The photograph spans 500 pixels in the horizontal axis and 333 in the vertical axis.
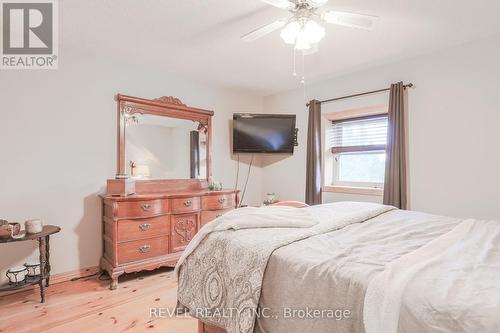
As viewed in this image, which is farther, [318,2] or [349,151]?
[349,151]

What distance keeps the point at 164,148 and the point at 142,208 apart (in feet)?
2.95

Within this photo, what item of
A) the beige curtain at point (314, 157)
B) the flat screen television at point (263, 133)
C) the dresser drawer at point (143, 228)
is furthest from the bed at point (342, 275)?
the flat screen television at point (263, 133)

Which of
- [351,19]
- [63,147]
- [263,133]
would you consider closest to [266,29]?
[351,19]

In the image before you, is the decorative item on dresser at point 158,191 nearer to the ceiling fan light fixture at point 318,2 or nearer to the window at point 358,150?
the window at point 358,150

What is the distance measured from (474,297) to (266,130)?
3.23 m

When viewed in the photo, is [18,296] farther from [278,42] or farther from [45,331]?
[278,42]

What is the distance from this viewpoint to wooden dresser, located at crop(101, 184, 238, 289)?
2523 millimetres

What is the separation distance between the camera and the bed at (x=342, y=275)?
0.79 meters

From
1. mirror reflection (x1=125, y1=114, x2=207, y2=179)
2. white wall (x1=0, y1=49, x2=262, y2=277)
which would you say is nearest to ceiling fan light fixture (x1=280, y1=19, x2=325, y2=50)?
white wall (x1=0, y1=49, x2=262, y2=277)

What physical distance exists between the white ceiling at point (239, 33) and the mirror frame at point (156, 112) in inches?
16.0

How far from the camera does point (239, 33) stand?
2.29 meters

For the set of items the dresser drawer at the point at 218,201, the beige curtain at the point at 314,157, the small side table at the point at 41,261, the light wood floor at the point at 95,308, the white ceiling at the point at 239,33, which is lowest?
the light wood floor at the point at 95,308

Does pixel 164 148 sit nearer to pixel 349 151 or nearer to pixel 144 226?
pixel 144 226

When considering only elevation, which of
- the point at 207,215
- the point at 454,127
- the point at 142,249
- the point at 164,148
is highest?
the point at 454,127
